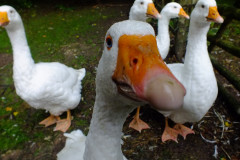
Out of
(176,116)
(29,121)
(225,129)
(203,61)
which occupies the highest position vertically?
(203,61)

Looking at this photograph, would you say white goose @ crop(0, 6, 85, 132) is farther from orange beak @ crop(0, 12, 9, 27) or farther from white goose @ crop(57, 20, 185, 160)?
white goose @ crop(57, 20, 185, 160)

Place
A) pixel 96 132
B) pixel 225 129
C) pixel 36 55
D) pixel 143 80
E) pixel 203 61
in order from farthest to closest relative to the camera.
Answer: pixel 36 55
pixel 225 129
pixel 203 61
pixel 96 132
pixel 143 80

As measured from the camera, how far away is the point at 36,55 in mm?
4574

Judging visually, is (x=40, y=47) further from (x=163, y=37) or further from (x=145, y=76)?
(x=145, y=76)

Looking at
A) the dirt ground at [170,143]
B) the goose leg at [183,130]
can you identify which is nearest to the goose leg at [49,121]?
the dirt ground at [170,143]

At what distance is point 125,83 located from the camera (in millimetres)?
789

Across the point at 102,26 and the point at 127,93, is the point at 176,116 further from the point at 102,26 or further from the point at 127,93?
the point at 102,26

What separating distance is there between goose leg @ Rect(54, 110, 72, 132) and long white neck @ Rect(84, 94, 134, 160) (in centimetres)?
164

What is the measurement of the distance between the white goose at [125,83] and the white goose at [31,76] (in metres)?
1.40

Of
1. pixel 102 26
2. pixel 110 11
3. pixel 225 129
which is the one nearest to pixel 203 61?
pixel 225 129

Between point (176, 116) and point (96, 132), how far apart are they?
4.90 feet

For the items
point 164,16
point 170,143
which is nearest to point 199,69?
point 170,143

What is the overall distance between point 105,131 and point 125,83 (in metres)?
0.50

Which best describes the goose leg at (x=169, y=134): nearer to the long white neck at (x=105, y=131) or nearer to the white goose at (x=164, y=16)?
the white goose at (x=164, y=16)
